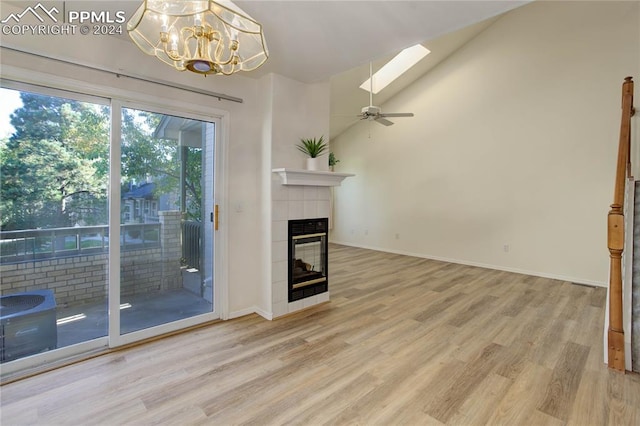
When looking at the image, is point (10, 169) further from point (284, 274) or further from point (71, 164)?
point (284, 274)

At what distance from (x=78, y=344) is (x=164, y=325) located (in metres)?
0.63

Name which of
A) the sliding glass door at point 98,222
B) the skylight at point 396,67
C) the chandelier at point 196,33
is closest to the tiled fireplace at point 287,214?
the sliding glass door at point 98,222

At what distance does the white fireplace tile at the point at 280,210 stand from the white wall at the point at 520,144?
4.00 meters

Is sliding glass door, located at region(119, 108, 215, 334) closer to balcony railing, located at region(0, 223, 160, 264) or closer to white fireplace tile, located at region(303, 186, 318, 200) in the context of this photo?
balcony railing, located at region(0, 223, 160, 264)

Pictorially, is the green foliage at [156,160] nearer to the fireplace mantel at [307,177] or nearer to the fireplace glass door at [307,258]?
the fireplace mantel at [307,177]

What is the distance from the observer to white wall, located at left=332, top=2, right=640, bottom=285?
432 centimetres

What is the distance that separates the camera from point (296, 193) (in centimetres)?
336

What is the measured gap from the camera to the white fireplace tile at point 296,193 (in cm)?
331

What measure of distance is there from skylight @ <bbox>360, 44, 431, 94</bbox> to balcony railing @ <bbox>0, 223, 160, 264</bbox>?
15.6ft

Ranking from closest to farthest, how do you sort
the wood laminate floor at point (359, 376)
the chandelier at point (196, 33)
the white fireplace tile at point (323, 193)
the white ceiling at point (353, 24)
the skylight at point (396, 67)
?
the chandelier at point (196, 33)
the wood laminate floor at point (359, 376)
the white ceiling at point (353, 24)
the white fireplace tile at point (323, 193)
the skylight at point (396, 67)

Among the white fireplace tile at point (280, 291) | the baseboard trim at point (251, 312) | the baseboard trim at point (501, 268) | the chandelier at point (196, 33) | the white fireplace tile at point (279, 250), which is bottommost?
the baseboard trim at point (251, 312)

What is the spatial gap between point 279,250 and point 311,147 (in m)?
1.24

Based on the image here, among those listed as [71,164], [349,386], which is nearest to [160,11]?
[71,164]

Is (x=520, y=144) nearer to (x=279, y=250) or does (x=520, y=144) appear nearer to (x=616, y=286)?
(x=616, y=286)
